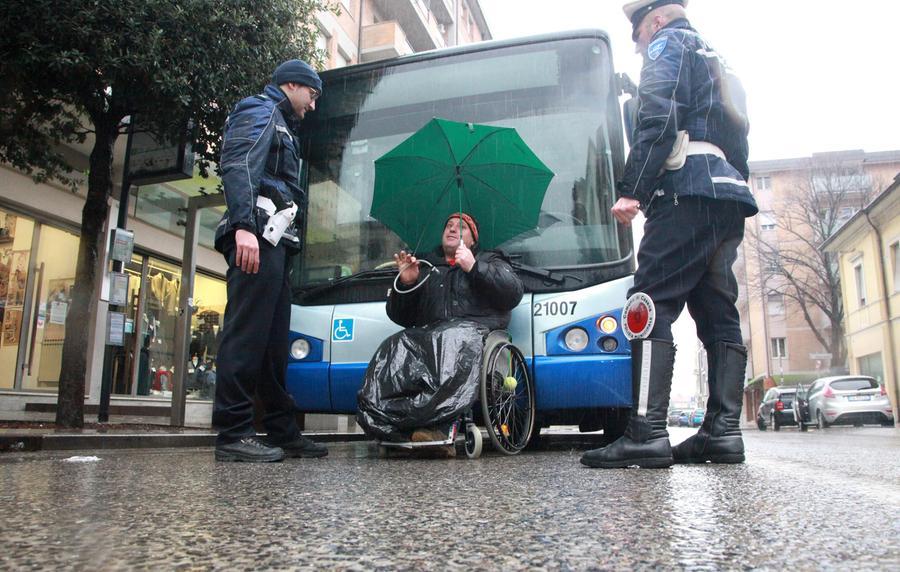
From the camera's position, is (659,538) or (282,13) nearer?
(659,538)

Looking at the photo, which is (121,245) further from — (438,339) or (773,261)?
(773,261)

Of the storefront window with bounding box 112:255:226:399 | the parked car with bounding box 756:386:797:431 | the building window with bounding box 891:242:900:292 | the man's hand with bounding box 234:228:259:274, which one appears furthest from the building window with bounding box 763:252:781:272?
the man's hand with bounding box 234:228:259:274

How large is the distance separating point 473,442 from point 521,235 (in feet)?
5.23

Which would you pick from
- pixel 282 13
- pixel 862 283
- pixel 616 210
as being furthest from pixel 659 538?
pixel 862 283

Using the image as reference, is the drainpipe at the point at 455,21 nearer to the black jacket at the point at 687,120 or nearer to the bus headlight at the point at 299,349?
the bus headlight at the point at 299,349

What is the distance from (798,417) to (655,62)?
21.7m

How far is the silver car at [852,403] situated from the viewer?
1962 cm

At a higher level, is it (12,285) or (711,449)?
(12,285)

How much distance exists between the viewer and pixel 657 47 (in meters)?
3.53

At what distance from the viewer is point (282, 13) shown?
342 inches

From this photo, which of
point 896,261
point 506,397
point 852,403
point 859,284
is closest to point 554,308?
point 506,397

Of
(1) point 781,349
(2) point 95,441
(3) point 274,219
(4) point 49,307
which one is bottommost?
(2) point 95,441

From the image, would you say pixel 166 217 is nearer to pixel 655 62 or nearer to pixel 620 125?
pixel 620 125

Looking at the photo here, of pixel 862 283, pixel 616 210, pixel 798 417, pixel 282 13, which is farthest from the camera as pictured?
pixel 862 283
